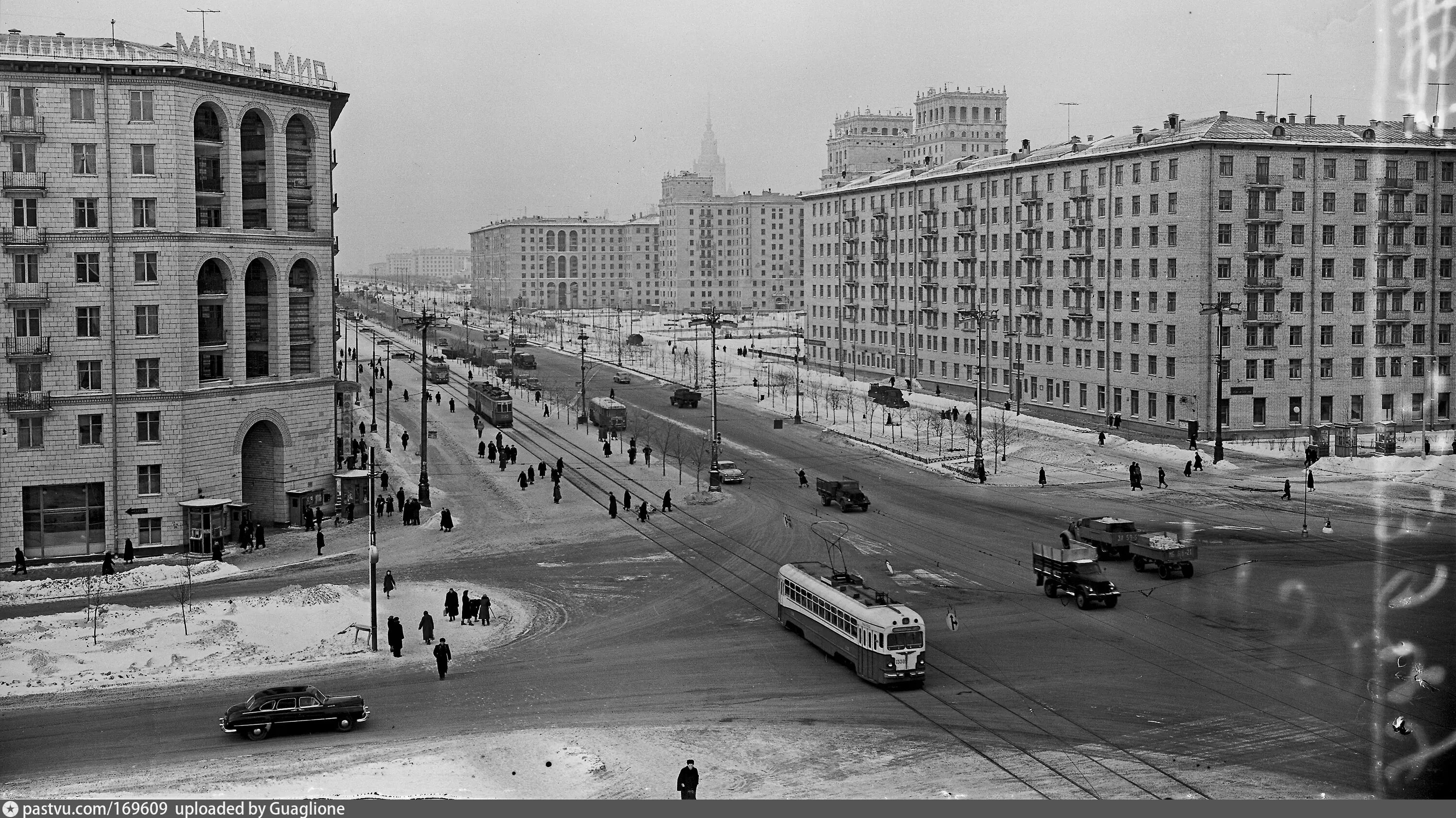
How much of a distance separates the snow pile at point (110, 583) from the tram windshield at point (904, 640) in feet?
96.4

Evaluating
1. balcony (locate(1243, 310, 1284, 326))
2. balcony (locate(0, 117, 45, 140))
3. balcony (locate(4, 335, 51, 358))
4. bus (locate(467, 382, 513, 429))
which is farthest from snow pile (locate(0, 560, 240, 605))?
balcony (locate(1243, 310, 1284, 326))

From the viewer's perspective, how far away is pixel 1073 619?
1777 inches

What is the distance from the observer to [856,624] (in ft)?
127

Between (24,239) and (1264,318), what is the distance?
73.5 meters

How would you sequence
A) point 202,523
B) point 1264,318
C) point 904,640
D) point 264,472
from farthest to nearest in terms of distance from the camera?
point 1264,318, point 264,472, point 202,523, point 904,640

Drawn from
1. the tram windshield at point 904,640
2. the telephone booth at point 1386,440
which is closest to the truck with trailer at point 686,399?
the telephone booth at point 1386,440

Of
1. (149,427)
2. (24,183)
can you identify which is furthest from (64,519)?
(24,183)

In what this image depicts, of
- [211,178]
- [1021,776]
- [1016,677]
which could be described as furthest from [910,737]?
[211,178]

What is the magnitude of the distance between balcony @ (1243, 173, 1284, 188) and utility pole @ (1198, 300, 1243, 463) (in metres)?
8.12

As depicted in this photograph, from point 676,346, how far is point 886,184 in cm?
6674

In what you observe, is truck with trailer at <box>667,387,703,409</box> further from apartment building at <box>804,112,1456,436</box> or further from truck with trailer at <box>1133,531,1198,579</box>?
truck with trailer at <box>1133,531,1198,579</box>

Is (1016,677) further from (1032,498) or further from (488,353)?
(488,353)

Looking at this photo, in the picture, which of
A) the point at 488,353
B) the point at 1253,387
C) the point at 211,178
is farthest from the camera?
the point at 488,353

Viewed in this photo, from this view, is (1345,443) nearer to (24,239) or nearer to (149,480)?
(149,480)
